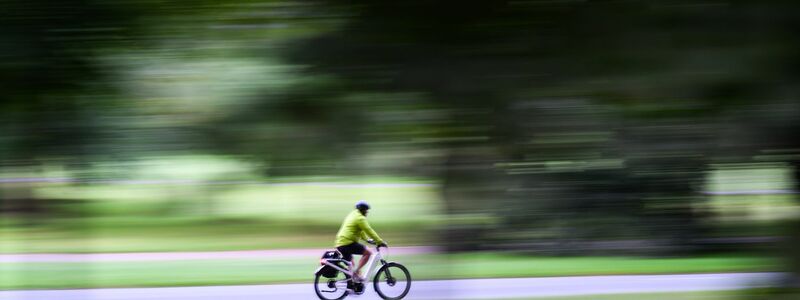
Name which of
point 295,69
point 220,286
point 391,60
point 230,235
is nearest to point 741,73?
point 391,60

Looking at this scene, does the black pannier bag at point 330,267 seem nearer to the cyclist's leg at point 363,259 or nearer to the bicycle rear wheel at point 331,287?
the bicycle rear wheel at point 331,287

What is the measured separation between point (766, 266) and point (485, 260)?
854 millimetres

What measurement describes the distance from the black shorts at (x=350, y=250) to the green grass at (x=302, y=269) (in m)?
0.23

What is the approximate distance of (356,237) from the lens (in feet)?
13.5

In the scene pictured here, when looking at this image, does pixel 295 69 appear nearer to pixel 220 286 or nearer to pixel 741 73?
pixel 741 73

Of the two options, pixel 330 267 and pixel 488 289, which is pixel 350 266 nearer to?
pixel 330 267

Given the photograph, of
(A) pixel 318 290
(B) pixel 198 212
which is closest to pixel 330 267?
(A) pixel 318 290

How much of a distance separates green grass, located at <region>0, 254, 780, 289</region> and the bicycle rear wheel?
91 millimetres

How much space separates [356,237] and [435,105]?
8.01ft

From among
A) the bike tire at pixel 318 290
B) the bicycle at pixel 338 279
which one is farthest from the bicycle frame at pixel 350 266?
the bike tire at pixel 318 290

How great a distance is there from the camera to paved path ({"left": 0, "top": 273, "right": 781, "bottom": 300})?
6.47 ft

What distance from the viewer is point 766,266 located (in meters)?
1.78

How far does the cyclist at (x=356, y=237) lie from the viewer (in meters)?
3.16

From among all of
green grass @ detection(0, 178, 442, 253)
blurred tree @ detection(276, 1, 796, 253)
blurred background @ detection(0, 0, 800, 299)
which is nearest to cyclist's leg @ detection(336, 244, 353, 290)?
green grass @ detection(0, 178, 442, 253)
